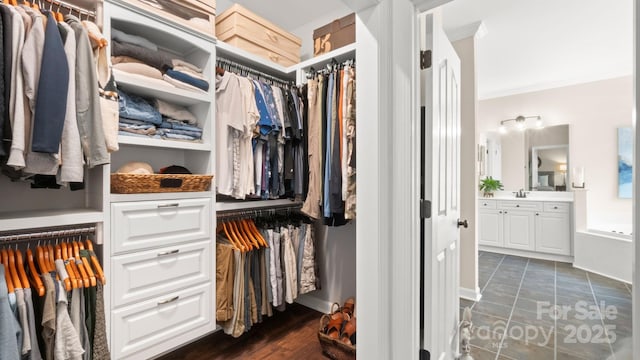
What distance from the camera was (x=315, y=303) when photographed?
8.56 feet

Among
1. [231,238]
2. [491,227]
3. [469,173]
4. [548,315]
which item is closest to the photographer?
[231,238]

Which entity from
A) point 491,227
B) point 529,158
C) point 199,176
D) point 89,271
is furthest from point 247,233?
point 529,158

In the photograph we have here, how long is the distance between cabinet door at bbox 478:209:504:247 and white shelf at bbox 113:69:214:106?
459 centimetres

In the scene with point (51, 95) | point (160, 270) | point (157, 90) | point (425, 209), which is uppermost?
point (157, 90)

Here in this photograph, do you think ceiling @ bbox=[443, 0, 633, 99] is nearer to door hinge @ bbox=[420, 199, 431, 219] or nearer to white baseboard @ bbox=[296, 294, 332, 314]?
door hinge @ bbox=[420, 199, 431, 219]

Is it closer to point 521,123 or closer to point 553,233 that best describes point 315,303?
point 553,233

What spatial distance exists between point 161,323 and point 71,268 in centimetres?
57

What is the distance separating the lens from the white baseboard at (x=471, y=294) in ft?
9.29

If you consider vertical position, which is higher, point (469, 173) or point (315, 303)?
point (469, 173)

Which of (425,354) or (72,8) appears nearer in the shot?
(425,354)

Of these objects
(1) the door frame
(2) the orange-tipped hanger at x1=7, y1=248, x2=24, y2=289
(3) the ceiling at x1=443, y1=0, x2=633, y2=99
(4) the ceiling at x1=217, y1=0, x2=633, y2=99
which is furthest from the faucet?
(2) the orange-tipped hanger at x1=7, y1=248, x2=24, y2=289

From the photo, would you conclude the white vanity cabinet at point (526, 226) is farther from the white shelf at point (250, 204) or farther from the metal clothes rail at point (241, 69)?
the metal clothes rail at point (241, 69)

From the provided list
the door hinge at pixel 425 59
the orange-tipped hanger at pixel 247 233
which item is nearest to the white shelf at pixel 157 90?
the orange-tipped hanger at pixel 247 233

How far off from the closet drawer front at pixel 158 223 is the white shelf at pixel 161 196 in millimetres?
22
